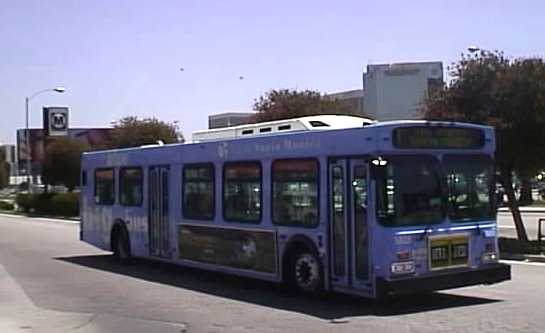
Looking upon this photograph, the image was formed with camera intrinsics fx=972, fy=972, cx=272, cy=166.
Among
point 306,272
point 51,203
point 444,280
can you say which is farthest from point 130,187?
point 51,203

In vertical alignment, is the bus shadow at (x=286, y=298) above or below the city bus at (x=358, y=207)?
below

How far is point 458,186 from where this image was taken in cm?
1455

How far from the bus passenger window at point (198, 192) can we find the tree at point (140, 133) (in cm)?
3912

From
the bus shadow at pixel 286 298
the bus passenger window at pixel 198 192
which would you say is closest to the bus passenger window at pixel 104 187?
the bus shadow at pixel 286 298

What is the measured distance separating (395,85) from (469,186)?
57.8m

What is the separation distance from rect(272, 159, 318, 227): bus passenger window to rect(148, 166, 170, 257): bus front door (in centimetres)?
486

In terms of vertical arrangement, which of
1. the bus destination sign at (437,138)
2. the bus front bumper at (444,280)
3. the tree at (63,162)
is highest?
the tree at (63,162)

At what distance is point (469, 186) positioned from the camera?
48.3 feet

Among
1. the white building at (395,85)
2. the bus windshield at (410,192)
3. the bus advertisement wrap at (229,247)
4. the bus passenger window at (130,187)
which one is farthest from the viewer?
the white building at (395,85)

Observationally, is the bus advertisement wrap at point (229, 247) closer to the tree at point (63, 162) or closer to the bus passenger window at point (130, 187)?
the bus passenger window at point (130, 187)

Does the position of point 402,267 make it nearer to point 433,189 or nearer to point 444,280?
point 444,280

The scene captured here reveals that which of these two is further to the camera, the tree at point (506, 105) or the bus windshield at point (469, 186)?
the tree at point (506, 105)

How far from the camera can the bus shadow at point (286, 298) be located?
14.1 meters

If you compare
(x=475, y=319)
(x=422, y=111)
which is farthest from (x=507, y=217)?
(x=475, y=319)
